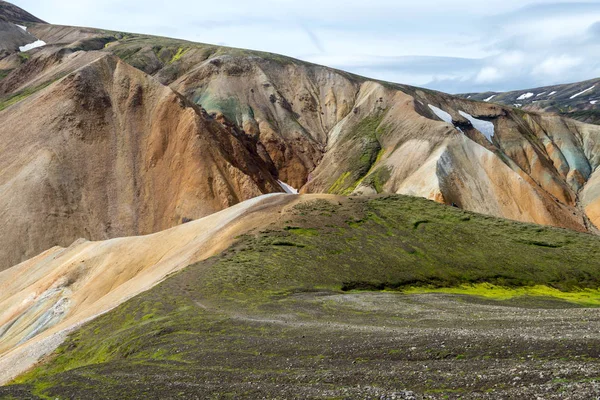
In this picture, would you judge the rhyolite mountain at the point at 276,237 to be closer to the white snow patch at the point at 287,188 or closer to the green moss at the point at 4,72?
the green moss at the point at 4,72

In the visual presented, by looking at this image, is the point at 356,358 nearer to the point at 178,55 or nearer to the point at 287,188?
the point at 287,188

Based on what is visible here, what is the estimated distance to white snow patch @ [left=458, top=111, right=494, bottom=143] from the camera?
488ft

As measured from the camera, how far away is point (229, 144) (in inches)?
4537

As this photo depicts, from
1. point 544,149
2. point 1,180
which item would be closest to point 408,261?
point 1,180

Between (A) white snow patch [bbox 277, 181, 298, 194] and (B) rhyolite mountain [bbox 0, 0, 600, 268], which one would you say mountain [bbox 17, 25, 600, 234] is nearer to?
(B) rhyolite mountain [bbox 0, 0, 600, 268]

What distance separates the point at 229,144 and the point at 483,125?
75.1 meters

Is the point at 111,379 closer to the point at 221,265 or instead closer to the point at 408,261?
A: the point at 221,265

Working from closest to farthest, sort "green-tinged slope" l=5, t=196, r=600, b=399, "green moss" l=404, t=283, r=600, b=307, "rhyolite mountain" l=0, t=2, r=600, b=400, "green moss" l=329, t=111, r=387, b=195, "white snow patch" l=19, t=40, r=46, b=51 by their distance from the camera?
1. "green-tinged slope" l=5, t=196, r=600, b=399
2. "rhyolite mountain" l=0, t=2, r=600, b=400
3. "green moss" l=404, t=283, r=600, b=307
4. "green moss" l=329, t=111, r=387, b=195
5. "white snow patch" l=19, t=40, r=46, b=51

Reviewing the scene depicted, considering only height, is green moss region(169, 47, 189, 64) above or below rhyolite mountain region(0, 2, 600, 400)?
above

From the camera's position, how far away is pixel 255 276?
4631 cm

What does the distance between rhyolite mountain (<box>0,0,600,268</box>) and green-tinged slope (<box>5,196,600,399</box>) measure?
35049 millimetres

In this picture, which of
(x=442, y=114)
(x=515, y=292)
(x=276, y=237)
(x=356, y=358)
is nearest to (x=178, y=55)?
(x=442, y=114)

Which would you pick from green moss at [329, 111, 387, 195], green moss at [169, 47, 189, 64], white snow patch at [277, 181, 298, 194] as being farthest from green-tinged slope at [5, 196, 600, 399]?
green moss at [169, 47, 189, 64]

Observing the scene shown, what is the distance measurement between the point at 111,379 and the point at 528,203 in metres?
89.0
